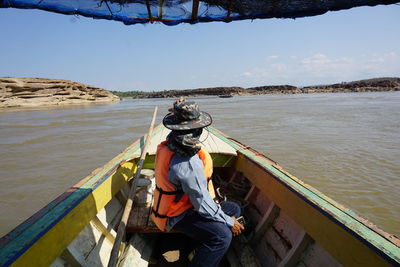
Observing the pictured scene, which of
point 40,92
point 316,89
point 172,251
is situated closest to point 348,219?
point 172,251

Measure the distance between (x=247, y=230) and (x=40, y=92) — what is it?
35917 millimetres

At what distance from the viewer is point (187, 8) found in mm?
2129

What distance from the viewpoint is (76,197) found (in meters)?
2.04

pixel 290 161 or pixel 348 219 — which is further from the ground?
pixel 348 219

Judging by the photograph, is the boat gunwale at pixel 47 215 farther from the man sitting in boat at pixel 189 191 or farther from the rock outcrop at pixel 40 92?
the rock outcrop at pixel 40 92

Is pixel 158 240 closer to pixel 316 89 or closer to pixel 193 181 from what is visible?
pixel 193 181

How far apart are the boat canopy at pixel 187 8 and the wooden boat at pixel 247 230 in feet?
4.01

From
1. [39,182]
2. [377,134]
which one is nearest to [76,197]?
[39,182]

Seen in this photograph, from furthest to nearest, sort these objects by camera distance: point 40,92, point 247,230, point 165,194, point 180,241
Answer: point 40,92, point 180,241, point 247,230, point 165,194

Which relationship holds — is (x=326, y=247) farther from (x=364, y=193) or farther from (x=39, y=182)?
(x=39, y=182)

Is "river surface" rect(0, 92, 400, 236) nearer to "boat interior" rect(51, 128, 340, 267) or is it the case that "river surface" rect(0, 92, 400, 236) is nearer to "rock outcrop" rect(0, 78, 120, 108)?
"boat interior" rect(51, 128, 340, 267)

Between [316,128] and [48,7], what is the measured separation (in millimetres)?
11694

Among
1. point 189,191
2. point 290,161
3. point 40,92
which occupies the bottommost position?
point 290,161

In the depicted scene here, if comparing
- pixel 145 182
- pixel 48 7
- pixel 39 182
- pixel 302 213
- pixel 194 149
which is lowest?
pixel 39 182
